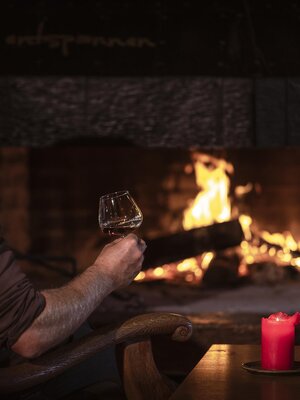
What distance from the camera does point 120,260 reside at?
2.11 m

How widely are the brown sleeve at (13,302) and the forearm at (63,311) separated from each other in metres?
0.02

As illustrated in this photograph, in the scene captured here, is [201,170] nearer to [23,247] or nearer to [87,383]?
[23,247]

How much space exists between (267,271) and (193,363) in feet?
3.08

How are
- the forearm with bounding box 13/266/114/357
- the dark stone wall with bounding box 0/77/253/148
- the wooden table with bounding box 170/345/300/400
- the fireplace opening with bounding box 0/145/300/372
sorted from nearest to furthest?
the wooden table with bounding box 170/345/300/400
the forearm with bounding box 13/266/114/357
the dark stone wall with bounding box 0/77/253/148
the fireplace opening with bounding box 0/145/300/372

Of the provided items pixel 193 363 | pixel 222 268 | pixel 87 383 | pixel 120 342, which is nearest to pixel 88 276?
pixel 120 342

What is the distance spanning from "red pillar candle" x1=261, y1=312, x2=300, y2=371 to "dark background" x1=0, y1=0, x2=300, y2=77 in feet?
6.97

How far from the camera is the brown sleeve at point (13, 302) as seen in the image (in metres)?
1.91

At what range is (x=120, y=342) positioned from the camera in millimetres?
2189

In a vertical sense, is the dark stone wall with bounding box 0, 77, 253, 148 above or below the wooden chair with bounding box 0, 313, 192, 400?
above

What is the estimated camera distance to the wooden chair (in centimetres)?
210

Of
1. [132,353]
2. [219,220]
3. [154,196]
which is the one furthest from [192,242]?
[132,353]

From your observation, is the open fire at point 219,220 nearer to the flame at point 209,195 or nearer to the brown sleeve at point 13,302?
the flame at point 209,195

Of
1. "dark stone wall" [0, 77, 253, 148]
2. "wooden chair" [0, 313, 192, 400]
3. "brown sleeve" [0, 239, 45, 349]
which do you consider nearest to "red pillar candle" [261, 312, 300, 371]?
"wooden chair" [0, 313, 192, 400]

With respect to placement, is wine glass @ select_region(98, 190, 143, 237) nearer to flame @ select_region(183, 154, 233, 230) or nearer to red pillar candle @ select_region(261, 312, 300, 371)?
red pillar candle @ select_region(261, 312, 300, 371)
